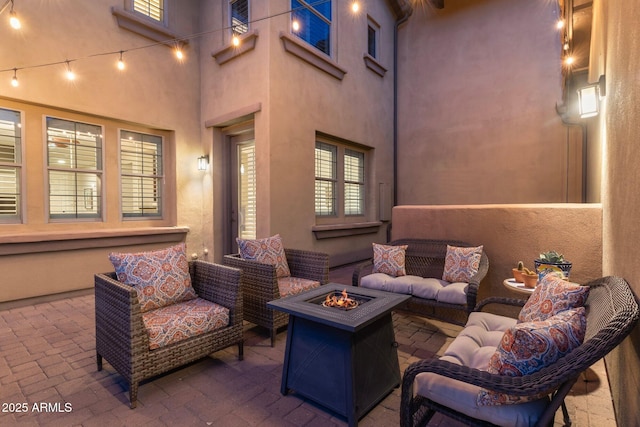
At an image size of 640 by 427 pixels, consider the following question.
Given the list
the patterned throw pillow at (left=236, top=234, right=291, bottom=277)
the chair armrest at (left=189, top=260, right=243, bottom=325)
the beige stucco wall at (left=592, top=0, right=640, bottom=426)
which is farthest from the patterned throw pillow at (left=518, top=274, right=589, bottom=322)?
the patterned throw pillow at (left=236, top=234, right=291, bottom=277)

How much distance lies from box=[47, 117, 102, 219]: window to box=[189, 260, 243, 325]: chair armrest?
2915 millimetres

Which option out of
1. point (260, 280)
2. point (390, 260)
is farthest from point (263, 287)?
point (390, 260)

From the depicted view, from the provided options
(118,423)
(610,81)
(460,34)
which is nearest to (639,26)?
(610,81)

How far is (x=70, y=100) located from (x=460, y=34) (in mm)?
7228

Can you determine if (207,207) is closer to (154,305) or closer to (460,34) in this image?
(154,305)

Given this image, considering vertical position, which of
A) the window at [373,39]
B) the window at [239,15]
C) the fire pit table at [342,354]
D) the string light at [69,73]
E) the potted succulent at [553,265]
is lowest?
the fire pit table at [342,354]

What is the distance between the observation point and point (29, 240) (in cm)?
392

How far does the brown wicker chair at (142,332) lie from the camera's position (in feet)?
6.68

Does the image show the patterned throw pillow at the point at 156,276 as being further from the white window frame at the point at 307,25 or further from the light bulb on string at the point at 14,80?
the white window frame at the point at 307,25

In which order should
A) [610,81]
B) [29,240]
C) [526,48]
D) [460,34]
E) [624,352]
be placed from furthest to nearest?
1. [460,34]
2. [526,48]
3. [29,240]
4. [610,81]
5. [624,352]

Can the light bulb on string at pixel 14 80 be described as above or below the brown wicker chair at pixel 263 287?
above

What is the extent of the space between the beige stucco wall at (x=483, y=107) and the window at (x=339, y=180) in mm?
1221

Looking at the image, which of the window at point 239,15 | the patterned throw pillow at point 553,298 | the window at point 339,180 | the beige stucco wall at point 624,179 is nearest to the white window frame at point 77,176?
the window at point 239,15

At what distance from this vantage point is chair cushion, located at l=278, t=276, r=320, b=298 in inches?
123
